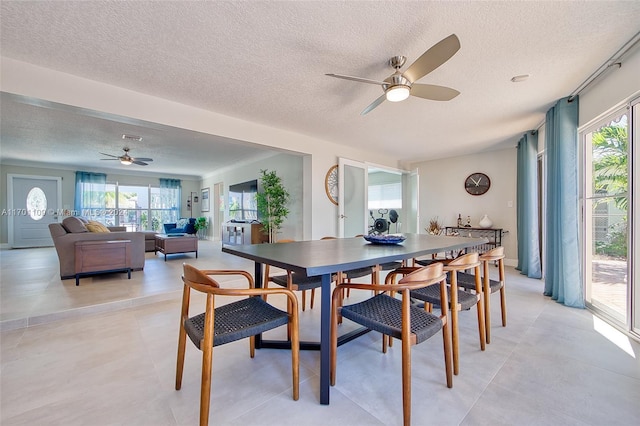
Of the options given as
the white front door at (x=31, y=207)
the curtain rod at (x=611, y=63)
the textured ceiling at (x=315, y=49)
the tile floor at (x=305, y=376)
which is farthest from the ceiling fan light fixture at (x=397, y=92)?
the white front door at (x=31, y=207)

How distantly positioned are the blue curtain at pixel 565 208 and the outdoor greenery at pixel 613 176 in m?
0.18

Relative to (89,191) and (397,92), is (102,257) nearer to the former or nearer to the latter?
(397,92)

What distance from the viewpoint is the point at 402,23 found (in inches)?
70.1

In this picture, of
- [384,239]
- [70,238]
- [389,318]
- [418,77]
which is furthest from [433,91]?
[70,238]

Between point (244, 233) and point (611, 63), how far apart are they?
6519mm

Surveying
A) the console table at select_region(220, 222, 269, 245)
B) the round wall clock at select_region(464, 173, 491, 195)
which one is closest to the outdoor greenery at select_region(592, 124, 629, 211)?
the round wall clock at select_region(464, 173, 491, 195)

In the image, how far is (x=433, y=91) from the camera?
213 centimetres

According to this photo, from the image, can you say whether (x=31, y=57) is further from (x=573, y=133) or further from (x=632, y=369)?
(x=573, y=133)

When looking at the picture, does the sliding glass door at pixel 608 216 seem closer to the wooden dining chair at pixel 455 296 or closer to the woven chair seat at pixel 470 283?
the woven chair seat at pixel 470 283

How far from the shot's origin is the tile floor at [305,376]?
131 centimetres

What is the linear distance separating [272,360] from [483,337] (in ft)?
4.99

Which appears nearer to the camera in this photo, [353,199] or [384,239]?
[384,239]

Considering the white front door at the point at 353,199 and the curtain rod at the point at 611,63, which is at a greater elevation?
the curtain rod at the point at 611,63

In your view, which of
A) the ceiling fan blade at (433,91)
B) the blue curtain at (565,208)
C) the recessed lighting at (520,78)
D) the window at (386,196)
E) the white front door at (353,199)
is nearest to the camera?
the ceiling fan blade at (433,91)
